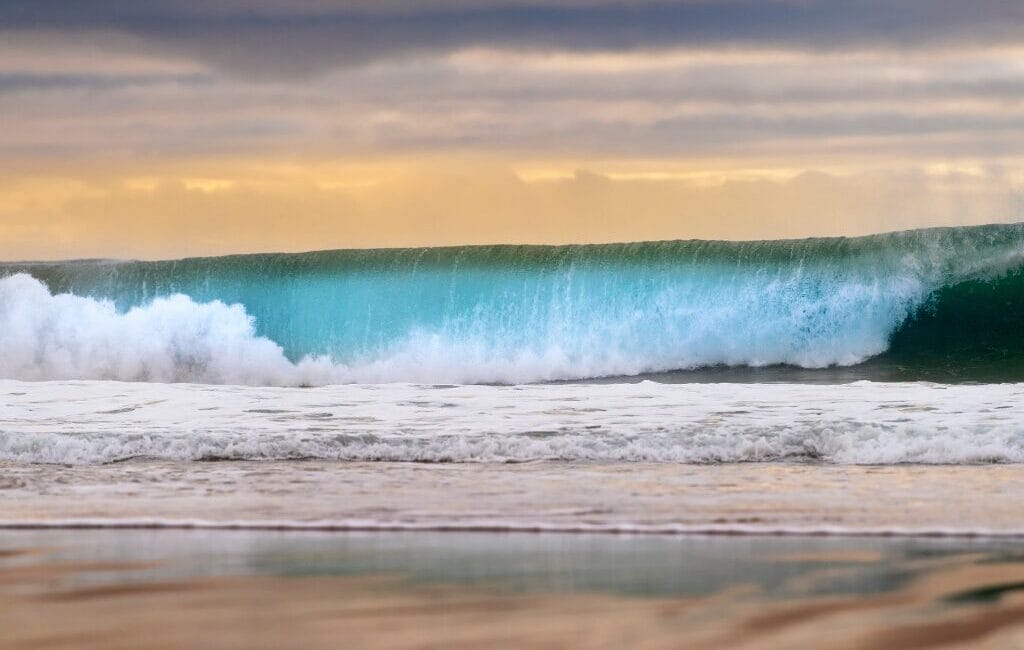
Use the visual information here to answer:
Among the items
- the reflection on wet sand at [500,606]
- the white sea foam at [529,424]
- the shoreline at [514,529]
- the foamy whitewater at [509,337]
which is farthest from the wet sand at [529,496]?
the foamy whitewater at [509,337]

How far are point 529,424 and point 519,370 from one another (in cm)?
962

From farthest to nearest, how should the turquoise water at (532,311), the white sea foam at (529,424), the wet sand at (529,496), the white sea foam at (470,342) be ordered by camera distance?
the white sea foam at (470,342)
the turquoise water at (532,311)
the white sea foam at (529,424)
the wet sand at (529,496)

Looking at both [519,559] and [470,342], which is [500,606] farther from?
[470,342]

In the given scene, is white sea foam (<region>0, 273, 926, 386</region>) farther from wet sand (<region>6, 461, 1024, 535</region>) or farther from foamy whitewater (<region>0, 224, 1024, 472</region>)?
wet sand (<region>6, 461, 1024, 535</region>)

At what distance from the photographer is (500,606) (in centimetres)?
461

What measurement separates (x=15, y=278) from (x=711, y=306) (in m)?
12.1

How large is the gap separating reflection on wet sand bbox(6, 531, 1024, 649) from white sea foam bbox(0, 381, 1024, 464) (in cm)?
397

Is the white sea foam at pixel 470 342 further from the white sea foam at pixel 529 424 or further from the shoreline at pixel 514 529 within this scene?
the shoreline at pixel 514 529

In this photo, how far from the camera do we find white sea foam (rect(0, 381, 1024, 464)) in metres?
9.70

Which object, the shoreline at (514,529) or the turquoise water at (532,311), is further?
the turquoise water at (532,311)

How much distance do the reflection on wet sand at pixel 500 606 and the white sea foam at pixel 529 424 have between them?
397cm

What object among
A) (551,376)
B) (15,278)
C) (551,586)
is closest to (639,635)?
(551,586)

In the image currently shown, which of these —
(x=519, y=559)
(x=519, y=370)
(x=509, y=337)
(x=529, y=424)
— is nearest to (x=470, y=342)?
(x=509, y=337)

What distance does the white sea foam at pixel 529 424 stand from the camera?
31.8 feet
